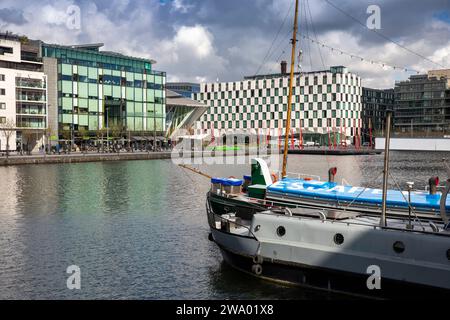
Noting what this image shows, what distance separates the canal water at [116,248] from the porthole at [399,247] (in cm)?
396

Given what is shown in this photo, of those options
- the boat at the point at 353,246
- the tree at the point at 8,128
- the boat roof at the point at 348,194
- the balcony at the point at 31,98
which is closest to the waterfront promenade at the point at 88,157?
the tree at the point at 8,128

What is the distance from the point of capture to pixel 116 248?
3238 cm

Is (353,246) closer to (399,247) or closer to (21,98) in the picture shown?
(399,247)

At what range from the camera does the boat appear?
2073 centimetres

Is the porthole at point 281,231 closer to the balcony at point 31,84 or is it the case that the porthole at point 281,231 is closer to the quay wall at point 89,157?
the quay wall at point 89,157

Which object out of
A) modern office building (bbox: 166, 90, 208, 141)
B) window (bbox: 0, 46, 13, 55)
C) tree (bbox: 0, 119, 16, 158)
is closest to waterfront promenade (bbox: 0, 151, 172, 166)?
tree (bbox: 0, 119, 16, 158)

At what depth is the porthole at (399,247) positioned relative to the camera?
2117cm

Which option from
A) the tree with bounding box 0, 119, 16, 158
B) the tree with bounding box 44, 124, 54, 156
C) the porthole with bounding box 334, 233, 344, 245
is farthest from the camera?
the tree with bounding box 44, 124, 54, 156

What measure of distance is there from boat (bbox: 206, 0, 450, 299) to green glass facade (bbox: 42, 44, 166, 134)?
122 m

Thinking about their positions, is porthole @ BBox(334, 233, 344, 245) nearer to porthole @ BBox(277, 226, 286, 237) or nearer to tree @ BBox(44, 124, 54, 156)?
porthole @ BBox(277, 226, 286, 237)

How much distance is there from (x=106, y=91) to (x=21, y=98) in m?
27.5

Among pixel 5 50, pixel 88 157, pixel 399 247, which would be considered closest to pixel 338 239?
pixel 399 247

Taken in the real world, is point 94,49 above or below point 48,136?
above
